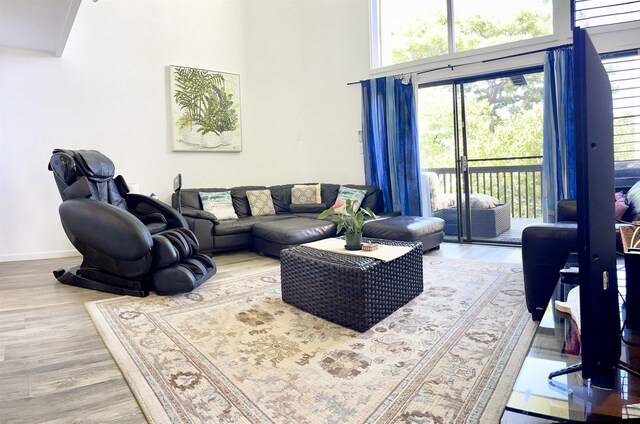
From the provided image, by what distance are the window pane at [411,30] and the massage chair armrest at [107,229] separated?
4163 millimetres

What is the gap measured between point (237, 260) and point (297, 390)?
2.83 m

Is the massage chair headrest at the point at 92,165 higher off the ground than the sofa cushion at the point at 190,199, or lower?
higher

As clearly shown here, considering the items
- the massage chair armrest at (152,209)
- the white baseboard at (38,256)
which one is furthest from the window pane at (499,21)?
the white baseboard at (38,256)

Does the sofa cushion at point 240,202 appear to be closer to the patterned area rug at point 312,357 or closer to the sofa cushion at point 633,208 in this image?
the patterned area rug at point 312,357

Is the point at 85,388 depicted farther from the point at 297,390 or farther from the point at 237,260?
the point at 237,260

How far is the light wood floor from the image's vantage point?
151cm

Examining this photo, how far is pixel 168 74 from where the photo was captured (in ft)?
17.1

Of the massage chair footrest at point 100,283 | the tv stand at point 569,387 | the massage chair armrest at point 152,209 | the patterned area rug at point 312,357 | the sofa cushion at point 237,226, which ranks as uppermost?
the massage chair armrest at point 152,209

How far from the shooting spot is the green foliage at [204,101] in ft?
17.3

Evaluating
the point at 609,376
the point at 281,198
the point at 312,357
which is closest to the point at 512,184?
the point at 281,198

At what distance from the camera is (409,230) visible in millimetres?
3961

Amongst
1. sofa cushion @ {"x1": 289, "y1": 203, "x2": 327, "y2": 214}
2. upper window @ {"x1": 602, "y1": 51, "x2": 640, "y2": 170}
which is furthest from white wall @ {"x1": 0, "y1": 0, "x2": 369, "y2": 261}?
upper window @ {"x1": 602, "y1": 51, "x2": 640, "y2": 170}

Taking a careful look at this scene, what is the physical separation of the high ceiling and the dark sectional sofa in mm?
2004

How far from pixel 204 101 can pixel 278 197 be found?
168 cm
